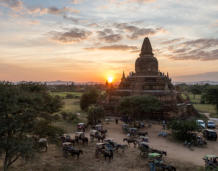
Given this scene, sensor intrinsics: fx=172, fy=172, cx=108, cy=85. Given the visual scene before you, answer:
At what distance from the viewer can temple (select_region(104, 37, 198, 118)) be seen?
1648 inches

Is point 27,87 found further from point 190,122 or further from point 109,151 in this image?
point 190,122

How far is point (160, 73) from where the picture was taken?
5619 centimetres

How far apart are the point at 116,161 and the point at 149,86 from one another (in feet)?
106

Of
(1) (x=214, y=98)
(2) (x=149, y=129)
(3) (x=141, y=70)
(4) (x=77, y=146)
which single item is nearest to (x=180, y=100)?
(1) (x=214, y=98)

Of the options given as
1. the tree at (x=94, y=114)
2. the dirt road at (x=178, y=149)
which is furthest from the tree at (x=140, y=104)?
the dirt road at (x=178, y=149)

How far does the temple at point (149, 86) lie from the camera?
137ft

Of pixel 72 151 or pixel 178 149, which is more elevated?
pixel 72 151

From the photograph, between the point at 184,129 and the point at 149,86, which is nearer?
the point at 184,129

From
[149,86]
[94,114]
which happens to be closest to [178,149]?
[94,114]

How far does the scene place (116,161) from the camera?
18.7 m

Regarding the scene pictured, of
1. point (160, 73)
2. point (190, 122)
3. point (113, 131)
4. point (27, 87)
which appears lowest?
point (113, 131)

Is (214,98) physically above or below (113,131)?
above

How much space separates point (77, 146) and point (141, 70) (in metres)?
38.9

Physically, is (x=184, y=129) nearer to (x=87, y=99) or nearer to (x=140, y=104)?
(x=140, y=104)
